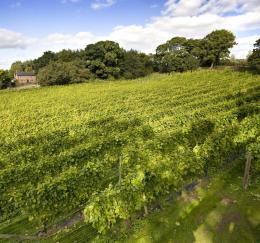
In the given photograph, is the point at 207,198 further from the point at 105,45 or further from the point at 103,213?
the point at 105,45

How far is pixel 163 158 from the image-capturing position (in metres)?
9.60

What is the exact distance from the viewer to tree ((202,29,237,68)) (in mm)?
70062

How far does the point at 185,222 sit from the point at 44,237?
436 cm

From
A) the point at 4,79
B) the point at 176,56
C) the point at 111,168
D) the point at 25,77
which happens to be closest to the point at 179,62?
the point at 176,56

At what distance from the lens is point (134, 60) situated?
70625mm

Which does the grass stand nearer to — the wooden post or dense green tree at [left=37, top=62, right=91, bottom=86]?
the wooden post

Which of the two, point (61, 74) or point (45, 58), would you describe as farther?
point (45, 58)

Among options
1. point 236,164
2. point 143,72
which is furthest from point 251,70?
point 236,164

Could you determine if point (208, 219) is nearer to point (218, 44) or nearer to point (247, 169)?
point (247, 169)

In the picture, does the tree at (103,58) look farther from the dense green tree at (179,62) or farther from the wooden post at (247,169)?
the wooden post at (247,169)

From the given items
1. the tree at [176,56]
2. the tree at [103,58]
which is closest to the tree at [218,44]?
the tree at [176,56]

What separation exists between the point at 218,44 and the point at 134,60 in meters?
21.8

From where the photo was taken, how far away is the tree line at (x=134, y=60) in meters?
63.5

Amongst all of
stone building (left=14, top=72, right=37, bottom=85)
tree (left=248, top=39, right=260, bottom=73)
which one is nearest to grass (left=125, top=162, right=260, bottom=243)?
tree (left=248, top=39, right=260, bottom=73)
